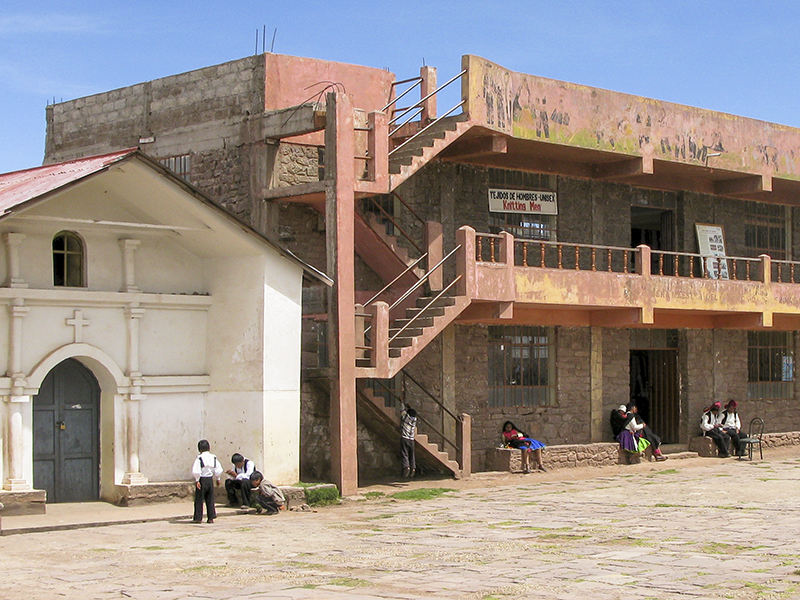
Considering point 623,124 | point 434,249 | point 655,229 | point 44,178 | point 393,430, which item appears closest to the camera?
point 44,178

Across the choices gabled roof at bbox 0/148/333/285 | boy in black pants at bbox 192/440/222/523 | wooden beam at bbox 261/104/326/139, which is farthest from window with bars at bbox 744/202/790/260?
boy in black pants at bbox 192/440/222/523

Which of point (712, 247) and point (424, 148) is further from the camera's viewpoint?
point (712, 247)

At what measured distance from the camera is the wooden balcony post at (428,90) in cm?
2144

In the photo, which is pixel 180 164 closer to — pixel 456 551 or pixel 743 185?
pixel 456 551

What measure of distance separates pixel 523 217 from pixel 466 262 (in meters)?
4.39

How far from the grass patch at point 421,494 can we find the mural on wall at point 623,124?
21.3ft

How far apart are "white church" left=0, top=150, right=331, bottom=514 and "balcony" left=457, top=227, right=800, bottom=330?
13.6 ft

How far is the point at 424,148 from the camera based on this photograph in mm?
19891

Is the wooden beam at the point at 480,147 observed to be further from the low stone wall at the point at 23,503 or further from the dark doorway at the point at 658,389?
the low stone wall at the point at 23,503

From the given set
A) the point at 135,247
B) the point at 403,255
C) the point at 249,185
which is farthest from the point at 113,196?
the point at 403,255

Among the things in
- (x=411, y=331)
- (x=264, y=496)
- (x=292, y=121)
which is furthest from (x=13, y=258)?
(x=411, y=331)

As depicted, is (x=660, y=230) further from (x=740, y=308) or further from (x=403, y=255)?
(x=403, y=255)

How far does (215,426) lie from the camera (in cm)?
1789

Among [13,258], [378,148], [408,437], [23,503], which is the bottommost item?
[23,503]
